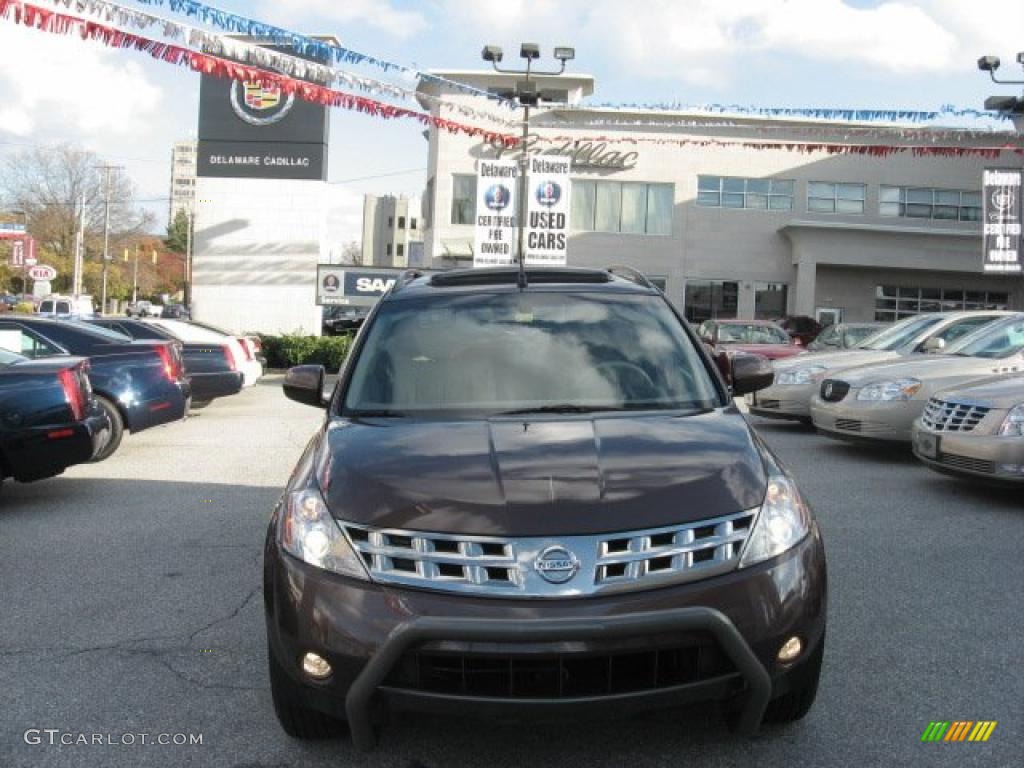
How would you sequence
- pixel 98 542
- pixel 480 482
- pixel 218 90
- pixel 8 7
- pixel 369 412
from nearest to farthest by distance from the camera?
pixel 480 482, pixel 369 412, pixel 98 542, pixel 8 7, pixel 218 90

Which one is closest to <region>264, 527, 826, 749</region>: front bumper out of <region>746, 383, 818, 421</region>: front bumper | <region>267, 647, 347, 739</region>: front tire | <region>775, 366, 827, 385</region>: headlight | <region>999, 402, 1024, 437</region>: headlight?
<region>267, 647, 347, 739</region>: front tire

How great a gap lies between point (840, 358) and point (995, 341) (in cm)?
205

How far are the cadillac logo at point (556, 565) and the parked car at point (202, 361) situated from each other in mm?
12109

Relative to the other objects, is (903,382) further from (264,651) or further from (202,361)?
(202,361)

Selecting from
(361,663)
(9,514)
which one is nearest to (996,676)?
(361,663)

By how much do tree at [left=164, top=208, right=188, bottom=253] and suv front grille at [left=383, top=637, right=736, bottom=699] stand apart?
366 ft

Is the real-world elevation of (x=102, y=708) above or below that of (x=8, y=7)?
below

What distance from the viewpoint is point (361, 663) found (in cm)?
290

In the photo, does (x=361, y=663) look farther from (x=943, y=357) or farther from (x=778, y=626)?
(x=943, y=357)

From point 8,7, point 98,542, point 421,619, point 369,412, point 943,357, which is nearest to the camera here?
point 421,619

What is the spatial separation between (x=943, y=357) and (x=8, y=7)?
31.2 ft

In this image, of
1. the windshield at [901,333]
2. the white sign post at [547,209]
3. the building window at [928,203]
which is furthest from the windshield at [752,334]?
the building window at [928,203]

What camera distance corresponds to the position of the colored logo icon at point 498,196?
68.5 ft

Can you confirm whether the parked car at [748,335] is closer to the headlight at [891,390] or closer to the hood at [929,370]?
the hood at [929,370]
